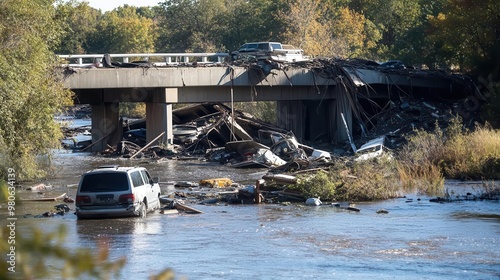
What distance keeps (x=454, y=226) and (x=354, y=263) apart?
6.07 m

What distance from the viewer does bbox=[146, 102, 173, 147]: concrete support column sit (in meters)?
45.3

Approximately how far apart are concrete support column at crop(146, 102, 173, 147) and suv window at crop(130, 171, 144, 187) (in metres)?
22.6

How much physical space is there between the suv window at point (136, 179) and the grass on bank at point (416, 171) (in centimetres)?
658

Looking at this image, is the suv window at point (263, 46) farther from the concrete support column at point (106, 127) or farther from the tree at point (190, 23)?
the tree at point (190, 23)

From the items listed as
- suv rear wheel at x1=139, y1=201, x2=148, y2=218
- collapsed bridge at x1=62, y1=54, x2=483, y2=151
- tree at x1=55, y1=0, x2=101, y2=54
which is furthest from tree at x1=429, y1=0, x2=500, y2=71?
suv rear wheel at x1=139, y1=201, x2=148, y2=218

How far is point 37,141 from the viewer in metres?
32.2

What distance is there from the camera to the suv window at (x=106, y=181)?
21.5 m

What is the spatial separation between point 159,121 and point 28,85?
15500 mm

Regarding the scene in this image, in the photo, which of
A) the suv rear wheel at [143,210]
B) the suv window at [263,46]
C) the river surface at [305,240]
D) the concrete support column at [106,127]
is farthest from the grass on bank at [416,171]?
the concrete support column at [106,127]

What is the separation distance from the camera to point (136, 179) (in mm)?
22156

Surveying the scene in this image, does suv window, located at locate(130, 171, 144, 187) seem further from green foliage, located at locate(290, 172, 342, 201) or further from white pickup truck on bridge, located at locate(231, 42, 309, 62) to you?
white pickup truck on bridge, located at locate(231, 42, 309, 62)

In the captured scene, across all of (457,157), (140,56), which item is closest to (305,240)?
(457,157)

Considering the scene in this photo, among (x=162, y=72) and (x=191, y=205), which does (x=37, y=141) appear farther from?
(x=162, y=72)

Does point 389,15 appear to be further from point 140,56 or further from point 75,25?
point 75,25
